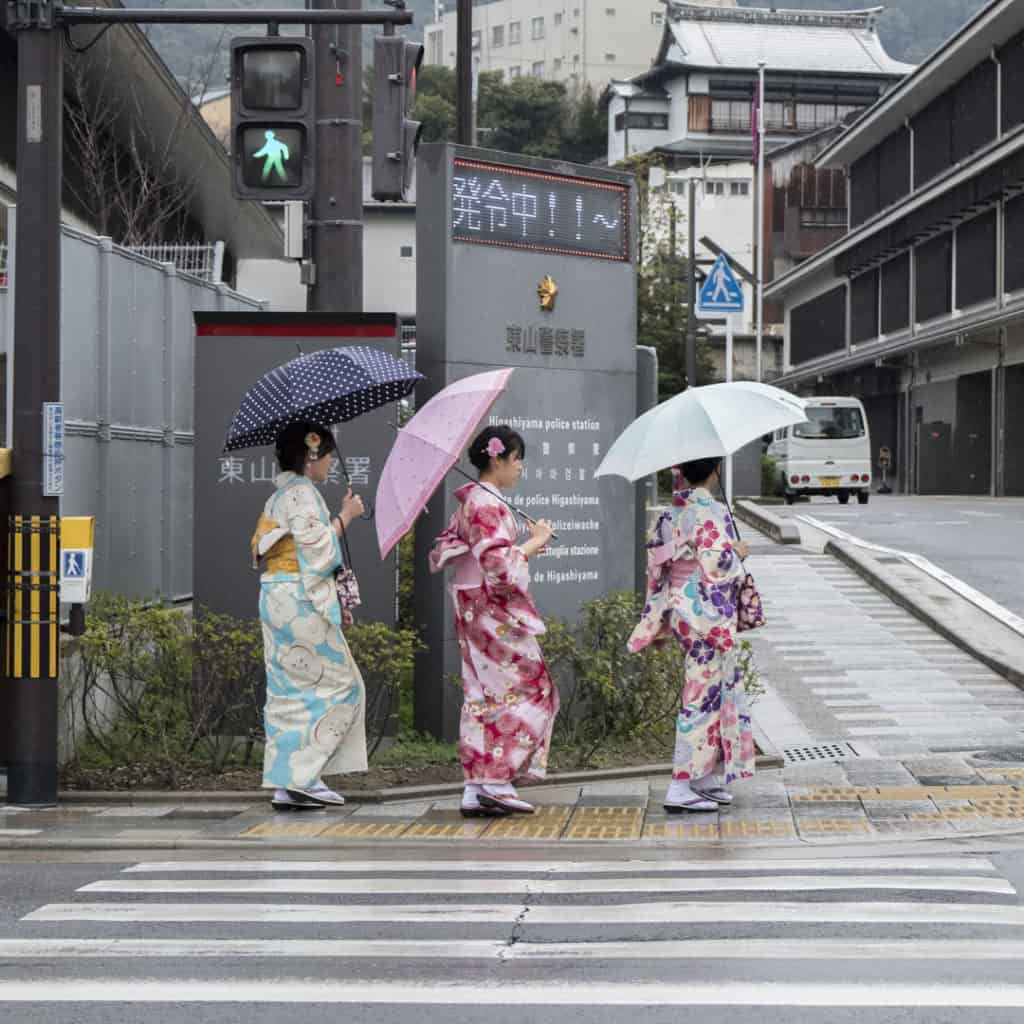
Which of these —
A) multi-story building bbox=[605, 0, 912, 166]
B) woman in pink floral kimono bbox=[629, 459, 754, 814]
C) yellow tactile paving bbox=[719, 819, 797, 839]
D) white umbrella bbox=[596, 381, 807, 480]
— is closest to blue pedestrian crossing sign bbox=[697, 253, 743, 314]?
white umbrella bbox=[596, 381, 807, 480]

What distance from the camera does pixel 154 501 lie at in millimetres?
13539

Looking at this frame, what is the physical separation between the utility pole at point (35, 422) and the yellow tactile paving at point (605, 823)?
9.29 feet

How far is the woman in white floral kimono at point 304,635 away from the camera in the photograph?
9.88 m

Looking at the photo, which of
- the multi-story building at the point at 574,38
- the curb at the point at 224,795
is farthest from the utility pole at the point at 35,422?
the multi-story building at the point at 574,38

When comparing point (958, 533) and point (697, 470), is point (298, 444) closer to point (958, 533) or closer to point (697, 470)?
point (697, 470)

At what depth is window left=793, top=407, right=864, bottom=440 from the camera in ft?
143

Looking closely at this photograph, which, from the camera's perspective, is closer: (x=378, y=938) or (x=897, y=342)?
(x=378, y=938)

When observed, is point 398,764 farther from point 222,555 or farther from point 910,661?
point 910,661

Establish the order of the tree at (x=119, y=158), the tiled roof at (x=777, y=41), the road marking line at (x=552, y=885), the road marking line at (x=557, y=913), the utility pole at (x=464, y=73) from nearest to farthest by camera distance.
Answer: the road marking line at (x=557, y=913)
the road marking line at (x=552, y=885)
the utility pole at (x=464, y=73)
the tree at (x=119, y=158)
the tiled roof at (x=777, y=41)

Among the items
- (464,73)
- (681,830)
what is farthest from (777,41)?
(681,830)

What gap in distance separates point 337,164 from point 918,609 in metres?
7.91

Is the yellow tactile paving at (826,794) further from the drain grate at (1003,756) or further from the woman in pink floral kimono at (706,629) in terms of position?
the drain grate at (1003,756)

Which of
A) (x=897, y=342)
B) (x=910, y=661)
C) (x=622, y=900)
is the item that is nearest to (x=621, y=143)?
(x=897, y=342)

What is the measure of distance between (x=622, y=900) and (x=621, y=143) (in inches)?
3361
